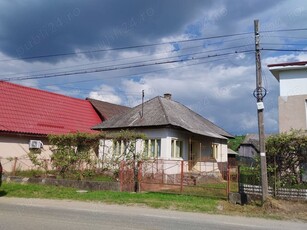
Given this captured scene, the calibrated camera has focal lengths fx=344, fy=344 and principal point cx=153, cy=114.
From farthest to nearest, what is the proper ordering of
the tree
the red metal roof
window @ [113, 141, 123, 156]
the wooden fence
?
the red metal roof, window @ [113, 141, 123, 156], the tree, the wooden fence

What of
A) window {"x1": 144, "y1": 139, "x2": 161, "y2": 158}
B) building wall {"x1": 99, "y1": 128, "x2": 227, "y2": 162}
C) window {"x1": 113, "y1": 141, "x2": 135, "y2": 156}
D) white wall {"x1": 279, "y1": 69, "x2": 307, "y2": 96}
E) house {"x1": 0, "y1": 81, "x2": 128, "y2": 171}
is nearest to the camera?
white wall {"x1": 279, "y1": 69, "x2": 307, "y2": 96}

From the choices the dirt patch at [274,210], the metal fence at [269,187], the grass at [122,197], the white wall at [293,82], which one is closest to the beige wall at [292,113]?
the white wall at [293,82]

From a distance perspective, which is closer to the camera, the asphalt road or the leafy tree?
the asphalt road

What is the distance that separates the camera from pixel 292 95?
52.9 feet

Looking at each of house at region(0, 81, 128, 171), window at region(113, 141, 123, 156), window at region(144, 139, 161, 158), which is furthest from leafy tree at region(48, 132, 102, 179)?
house at region(0, 81, 128, 171)

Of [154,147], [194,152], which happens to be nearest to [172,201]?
[154,147]

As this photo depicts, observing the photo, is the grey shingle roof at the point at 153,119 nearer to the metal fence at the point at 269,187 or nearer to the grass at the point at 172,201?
the grass at the point at 172,201

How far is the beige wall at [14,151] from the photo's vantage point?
20.0 metres

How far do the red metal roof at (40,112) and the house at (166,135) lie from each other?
4.55 m

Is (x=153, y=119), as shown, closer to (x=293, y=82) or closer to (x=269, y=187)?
(x=293, y=82)

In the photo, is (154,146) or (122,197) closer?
(122,197)

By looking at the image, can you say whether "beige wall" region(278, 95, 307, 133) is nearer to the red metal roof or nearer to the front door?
the front door

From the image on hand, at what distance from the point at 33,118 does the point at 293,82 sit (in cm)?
1676

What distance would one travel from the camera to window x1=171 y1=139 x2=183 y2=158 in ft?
64.3
